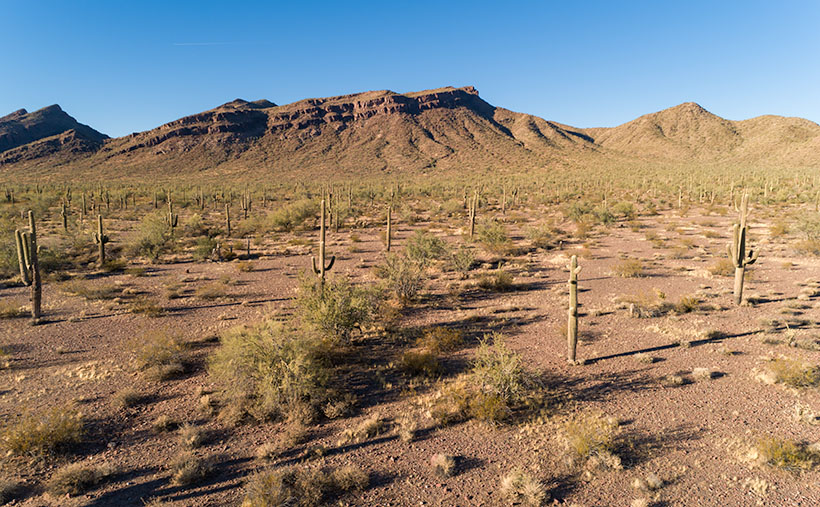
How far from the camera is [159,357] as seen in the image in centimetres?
958

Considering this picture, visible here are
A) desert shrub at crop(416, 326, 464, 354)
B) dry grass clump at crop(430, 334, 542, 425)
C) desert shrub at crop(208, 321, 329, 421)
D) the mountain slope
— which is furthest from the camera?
A: the mountain slope

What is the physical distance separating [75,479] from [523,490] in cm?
665

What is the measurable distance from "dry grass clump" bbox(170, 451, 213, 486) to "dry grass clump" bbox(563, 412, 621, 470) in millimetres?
5788

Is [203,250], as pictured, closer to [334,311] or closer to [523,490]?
[334,311]

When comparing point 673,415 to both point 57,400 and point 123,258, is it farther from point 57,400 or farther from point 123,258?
point 123,258


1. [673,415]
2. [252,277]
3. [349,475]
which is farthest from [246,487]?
[252,277]

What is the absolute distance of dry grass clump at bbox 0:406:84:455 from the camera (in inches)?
250

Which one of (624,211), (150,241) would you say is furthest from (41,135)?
(624,211)

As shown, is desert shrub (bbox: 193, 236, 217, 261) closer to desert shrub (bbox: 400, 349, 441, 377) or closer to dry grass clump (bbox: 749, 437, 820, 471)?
desert shrub (bbox: 400, 349, 441, 377)

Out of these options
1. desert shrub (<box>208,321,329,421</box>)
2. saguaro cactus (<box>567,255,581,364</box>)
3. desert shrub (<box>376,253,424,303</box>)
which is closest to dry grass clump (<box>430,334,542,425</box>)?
saguaro cactus (<box>567,255,581,364</box>)

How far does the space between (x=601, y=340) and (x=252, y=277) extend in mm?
15675

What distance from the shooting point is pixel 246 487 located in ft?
18.6

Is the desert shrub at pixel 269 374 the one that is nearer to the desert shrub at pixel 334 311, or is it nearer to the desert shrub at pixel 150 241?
the desert shrub at pixel 334 311

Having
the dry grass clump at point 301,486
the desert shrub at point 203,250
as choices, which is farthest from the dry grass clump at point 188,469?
the desert shrub at point 203,250
